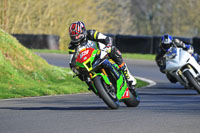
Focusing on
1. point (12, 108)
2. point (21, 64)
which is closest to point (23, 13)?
point (21, 64)

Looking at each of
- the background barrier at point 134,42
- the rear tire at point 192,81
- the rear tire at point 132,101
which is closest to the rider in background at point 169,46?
the rear tire at point 192,81

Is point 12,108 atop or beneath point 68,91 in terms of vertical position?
atop

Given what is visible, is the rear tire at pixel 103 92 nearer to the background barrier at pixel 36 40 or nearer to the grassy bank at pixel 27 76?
the grassy bank at pixel 27 76

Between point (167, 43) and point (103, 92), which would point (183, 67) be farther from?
point (103, 92)

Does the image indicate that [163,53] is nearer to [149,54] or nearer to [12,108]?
[12,108]

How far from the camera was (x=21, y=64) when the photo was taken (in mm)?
16672

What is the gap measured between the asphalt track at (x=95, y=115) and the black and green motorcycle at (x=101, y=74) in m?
0.24

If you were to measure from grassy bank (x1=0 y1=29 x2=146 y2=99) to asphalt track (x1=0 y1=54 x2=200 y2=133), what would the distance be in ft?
3.19

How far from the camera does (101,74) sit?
9.78 m

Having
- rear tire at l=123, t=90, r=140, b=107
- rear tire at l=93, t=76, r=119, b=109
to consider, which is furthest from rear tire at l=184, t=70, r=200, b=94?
rear tire at l=93, t=76, r=119, b=109

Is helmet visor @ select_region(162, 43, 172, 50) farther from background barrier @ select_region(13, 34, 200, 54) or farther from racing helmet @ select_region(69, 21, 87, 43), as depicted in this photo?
background barrier @ select_region(13, 34, 200, 54)

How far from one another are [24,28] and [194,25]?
95.1 feet

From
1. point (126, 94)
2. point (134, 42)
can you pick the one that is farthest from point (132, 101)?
point (134, 42)

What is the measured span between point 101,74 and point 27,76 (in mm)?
6559
